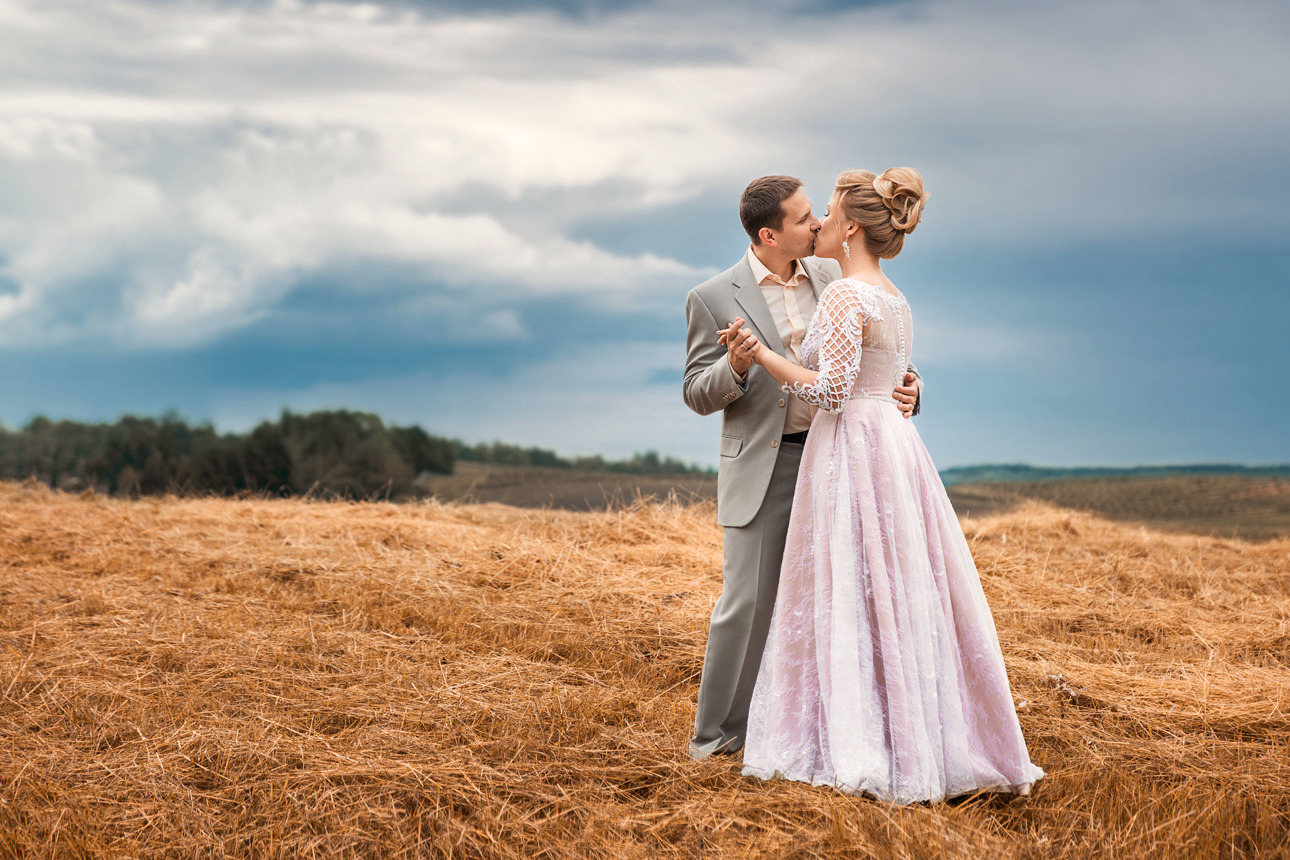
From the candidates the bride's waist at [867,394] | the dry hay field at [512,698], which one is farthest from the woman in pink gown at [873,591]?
the dry hay field at [512,698]

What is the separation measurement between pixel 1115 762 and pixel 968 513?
20.6 ft

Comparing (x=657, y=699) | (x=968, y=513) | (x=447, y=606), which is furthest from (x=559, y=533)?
(x=968, y=513)

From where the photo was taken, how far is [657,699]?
4.30m

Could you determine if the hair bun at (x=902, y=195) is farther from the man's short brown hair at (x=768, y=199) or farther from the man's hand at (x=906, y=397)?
the man's hand at (x=906, y=397)

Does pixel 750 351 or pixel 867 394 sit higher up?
pixel 750 351

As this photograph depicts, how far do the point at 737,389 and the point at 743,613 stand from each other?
84cm

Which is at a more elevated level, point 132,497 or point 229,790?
point 132,497

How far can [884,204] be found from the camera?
2.94m

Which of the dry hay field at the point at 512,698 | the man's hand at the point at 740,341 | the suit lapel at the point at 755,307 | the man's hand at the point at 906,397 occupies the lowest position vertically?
the dry hay field at the point at 512,698

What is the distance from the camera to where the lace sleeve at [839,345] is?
112 inches

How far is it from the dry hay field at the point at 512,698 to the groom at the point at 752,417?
333 mm

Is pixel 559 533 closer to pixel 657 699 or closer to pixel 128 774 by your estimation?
pixel 657 699

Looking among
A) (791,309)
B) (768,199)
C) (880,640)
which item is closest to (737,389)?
(791,309)

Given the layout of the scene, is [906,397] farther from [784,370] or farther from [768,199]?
[768,199]
